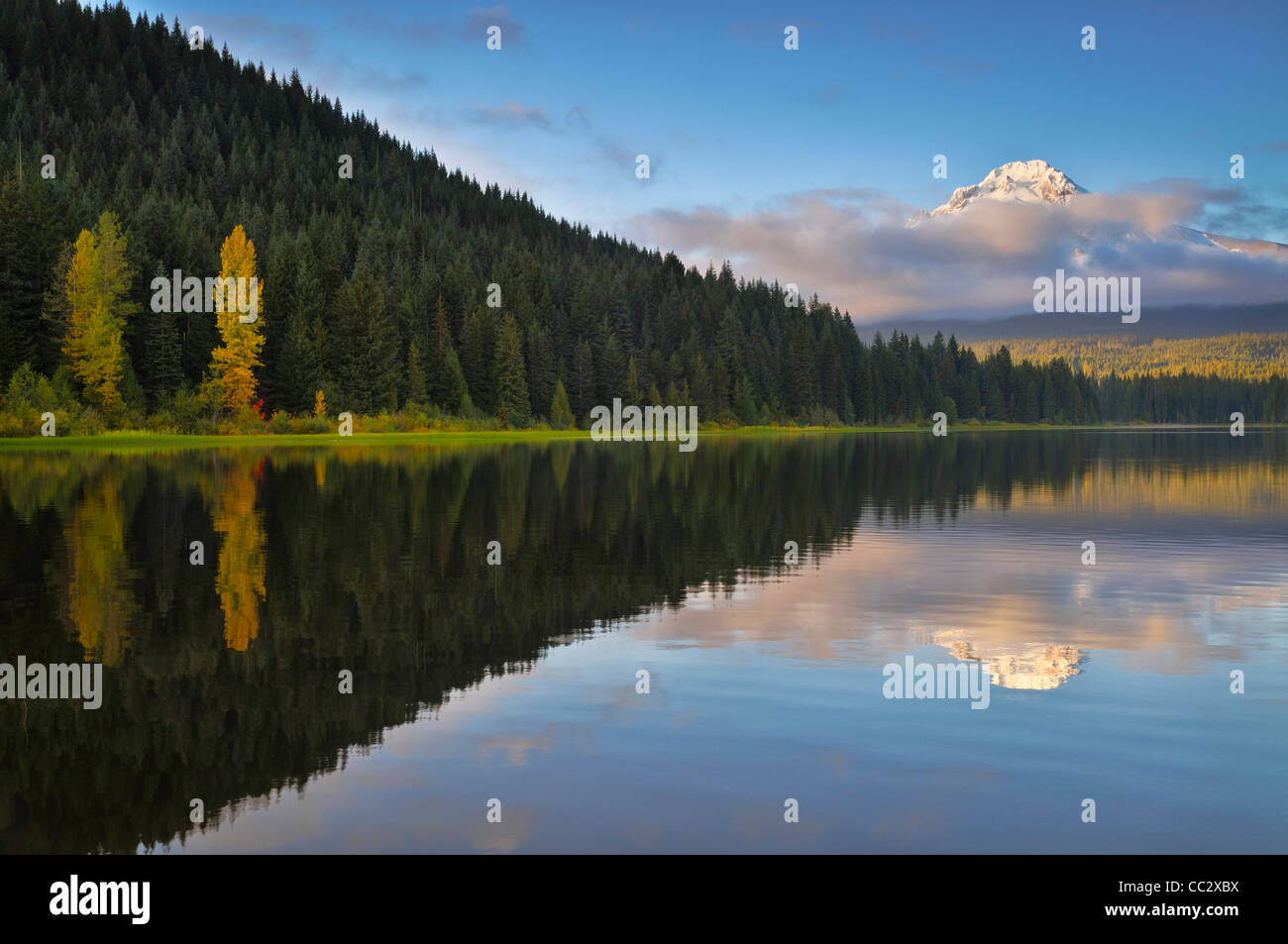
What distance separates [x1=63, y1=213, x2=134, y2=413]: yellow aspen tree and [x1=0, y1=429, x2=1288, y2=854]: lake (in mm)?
62286

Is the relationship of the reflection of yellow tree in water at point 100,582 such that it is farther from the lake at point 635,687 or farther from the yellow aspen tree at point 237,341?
the yellow aspen tree at point 237,341

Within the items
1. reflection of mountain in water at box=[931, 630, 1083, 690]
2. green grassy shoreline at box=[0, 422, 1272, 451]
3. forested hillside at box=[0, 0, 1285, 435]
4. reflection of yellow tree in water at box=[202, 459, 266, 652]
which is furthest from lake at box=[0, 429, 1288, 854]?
forested hillside at box=[0, 0, 1285, 435]

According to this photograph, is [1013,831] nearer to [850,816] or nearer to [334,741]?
[850,816]

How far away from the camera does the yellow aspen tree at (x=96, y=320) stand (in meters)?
93.1

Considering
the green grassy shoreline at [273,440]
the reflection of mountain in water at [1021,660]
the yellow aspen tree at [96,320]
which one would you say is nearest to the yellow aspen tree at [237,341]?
the green grassy shoreline at [273,440]

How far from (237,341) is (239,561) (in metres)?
87.6

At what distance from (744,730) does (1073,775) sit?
3666 mm

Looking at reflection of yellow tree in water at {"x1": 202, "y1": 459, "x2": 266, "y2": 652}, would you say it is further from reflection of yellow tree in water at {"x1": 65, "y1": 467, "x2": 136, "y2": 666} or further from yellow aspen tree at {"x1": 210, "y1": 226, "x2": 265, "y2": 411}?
yellow aspen tree at {"x1": 210, "y1": 226, "x2": 265, "y2": 411}

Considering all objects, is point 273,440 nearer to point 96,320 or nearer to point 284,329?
point 96,320

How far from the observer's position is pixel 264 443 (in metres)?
104

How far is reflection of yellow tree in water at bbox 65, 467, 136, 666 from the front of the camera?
17859 millimetres

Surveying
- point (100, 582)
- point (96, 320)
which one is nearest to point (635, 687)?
point (100, 582)

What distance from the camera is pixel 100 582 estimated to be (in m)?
23.5
